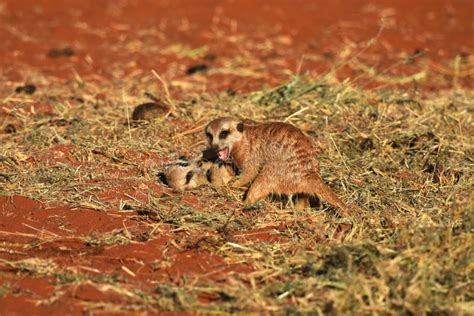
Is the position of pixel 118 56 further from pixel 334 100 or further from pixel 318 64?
pixel 334 100

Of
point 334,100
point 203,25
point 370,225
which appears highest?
point 203,25

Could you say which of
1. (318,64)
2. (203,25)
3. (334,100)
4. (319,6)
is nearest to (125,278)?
(334,100)

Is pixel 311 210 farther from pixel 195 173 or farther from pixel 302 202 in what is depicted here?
pixel 195 173

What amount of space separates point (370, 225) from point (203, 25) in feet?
26.4

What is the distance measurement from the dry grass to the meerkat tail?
122 millimetres

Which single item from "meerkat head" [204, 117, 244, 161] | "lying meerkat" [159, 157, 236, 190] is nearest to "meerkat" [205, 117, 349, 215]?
"meerkat head" [204, 117, 244, 161]

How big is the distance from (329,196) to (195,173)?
3.62 ft

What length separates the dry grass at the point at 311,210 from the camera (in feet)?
15.1

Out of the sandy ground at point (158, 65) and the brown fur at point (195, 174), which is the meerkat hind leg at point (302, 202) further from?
the brown fur at point (195, 174)

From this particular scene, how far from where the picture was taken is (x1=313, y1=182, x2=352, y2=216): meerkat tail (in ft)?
18.8

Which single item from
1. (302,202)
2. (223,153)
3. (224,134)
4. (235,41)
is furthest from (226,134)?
(235,41)

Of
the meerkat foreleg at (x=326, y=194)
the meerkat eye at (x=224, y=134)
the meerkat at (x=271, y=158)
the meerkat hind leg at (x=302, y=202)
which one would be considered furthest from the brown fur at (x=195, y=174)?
the meerkat foreleg at (x=326, y=194)

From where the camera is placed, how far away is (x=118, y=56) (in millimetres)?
11227

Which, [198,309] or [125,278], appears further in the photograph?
[125,278]
